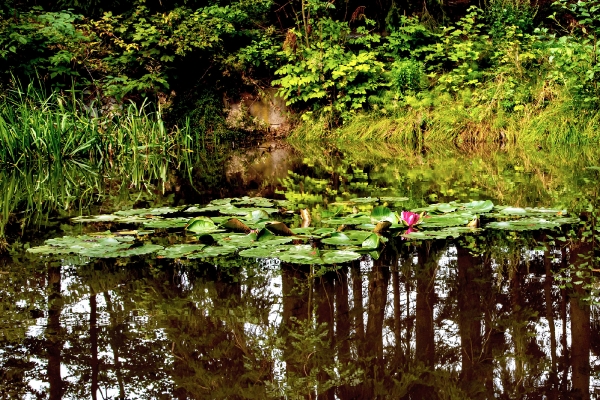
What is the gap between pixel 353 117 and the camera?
9414mm

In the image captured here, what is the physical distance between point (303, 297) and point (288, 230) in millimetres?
786

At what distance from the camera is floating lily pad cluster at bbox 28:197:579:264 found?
2590 mm

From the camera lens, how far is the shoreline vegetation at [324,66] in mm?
7465

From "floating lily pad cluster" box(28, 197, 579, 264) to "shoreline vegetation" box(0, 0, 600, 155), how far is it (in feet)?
11.5

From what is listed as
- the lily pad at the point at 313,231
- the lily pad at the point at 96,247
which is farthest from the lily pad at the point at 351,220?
the lily pad at the point at 96,247

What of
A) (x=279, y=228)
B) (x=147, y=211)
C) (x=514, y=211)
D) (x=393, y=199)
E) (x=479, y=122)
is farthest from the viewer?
(x=479, y=122)

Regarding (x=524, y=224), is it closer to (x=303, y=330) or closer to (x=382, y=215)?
(x=382, y=215)

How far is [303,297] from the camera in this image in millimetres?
2039

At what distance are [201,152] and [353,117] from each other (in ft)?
8.27

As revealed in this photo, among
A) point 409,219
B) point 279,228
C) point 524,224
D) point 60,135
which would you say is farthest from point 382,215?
point 60,135

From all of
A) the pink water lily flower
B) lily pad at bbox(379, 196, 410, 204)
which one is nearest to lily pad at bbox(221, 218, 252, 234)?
the pink water lily flower

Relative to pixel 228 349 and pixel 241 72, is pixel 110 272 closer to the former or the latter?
pixel 228 349

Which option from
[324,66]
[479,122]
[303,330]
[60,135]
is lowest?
[303,330]

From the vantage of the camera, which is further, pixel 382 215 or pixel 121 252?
pixel 382 215
